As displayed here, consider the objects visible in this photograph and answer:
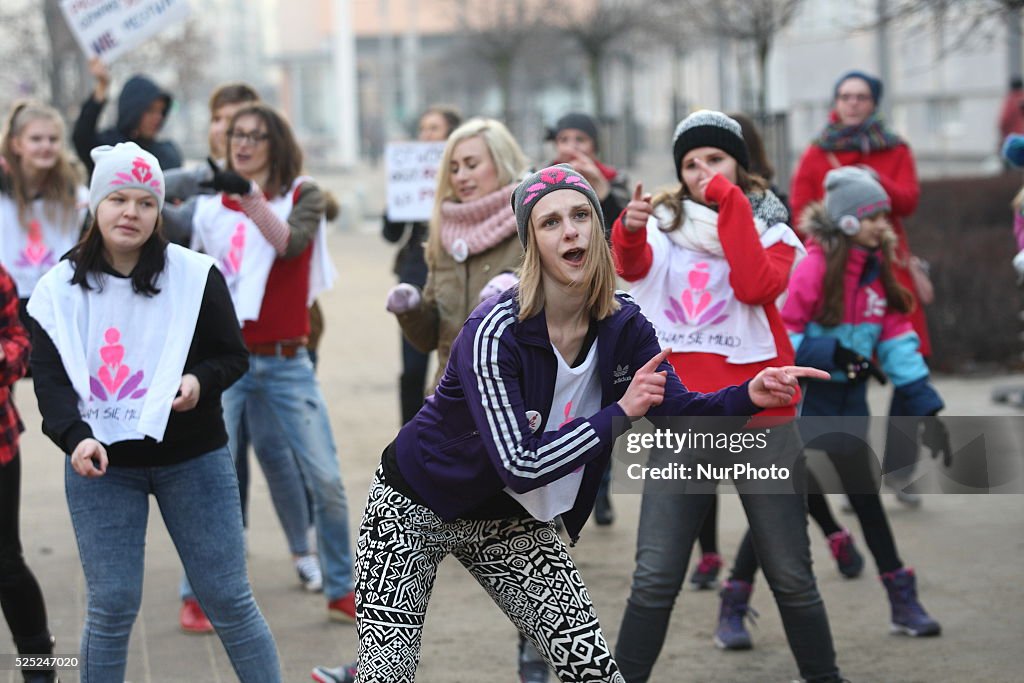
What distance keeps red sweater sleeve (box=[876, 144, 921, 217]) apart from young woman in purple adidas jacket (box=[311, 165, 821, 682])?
12.3ft

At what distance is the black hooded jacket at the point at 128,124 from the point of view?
23.4 ft

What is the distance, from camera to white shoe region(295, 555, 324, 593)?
21.0 feet

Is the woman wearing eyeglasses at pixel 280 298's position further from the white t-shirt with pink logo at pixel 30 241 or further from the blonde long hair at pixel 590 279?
the blonde long hair at pixel 590 279

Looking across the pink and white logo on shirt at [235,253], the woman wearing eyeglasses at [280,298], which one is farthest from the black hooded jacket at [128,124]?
the pink and white logo on shirt at [235,253]

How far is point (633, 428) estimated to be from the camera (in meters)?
4.02

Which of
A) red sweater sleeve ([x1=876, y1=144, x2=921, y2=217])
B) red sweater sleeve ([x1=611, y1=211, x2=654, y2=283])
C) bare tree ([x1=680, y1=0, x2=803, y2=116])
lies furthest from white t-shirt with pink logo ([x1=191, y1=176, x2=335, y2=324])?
bare tree ([x1=680, y1=0, x2=803, y2=116])

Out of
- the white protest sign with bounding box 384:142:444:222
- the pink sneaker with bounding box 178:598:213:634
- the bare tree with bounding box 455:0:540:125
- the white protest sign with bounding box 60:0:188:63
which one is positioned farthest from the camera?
the bare tree with bounding box 455:0:540:125

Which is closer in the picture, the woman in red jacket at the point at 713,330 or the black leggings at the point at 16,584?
the woman in red jacket at the point at 713,330

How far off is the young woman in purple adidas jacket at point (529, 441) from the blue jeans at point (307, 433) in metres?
2.05

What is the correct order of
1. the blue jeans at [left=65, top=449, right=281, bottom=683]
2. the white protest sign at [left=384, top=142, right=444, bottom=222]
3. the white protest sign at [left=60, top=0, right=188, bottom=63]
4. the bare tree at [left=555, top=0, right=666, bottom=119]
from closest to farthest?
1. the blue jeans at [left=65, top=449, right=281, bottom=683]
2. the white protest sign at [left=384, top=142, right=444, bottom=222]
3. the white protest sign at [left=60, top=0, right=188, bottom=63]
4. the bare tree at [left=555, top=0, right=666, bottom=119]

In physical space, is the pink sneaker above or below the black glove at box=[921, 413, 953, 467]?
below

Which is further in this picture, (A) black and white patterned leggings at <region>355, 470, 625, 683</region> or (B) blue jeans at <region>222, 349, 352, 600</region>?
(B) blue jeans at <region>222, 349, 352, 600</region>

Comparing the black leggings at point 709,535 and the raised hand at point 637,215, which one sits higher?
the raised hand at point 637,215

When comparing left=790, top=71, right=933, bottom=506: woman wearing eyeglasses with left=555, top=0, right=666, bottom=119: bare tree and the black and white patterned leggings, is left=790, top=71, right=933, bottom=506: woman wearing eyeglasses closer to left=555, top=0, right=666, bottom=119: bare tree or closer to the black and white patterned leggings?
the black and white patterned leggings
